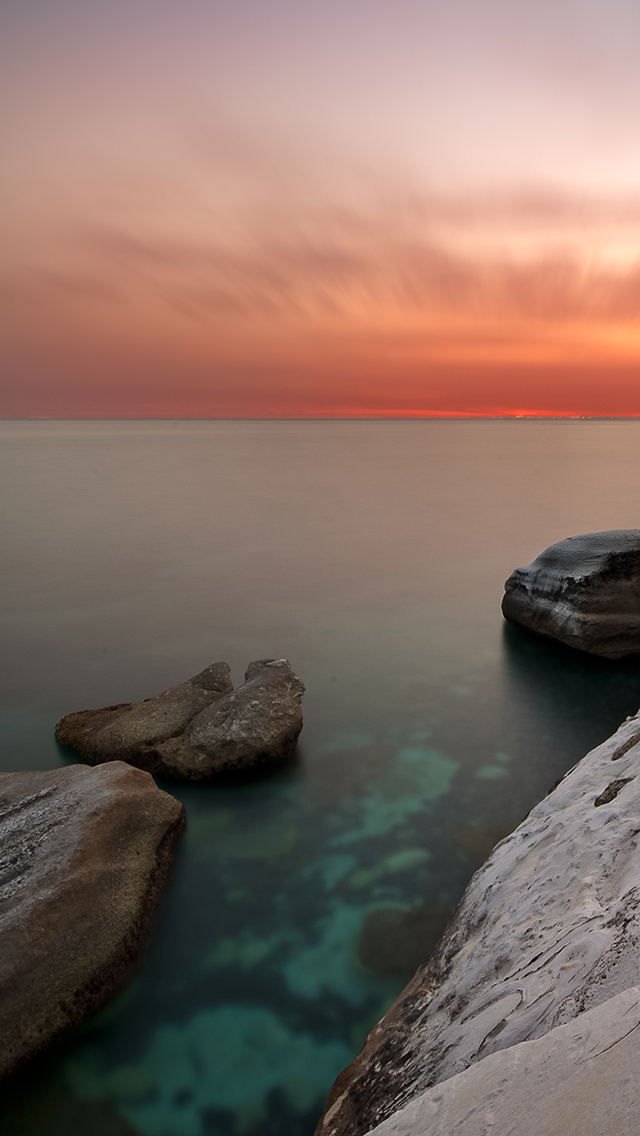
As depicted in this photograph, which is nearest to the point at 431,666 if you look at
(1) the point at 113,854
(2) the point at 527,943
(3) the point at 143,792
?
(3) the point at 143,792

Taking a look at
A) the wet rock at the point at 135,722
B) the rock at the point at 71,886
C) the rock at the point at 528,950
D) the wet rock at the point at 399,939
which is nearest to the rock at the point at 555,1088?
the rock at the point at 528,950

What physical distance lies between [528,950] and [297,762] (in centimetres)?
434

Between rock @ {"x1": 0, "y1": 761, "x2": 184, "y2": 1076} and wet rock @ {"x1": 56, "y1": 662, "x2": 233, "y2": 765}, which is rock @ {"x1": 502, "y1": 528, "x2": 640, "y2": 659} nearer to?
wet rock @ {"x1": 56, "y1": 662, "x2": 233, "y2": 765}

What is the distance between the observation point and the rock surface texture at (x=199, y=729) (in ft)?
22.2

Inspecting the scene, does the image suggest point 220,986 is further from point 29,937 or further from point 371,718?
point 371,718

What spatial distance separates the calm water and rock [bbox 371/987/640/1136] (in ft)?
7.53

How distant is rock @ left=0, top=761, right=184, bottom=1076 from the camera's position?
393 centimetres

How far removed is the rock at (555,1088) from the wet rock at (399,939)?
2674 mm

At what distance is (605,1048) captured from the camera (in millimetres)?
1750

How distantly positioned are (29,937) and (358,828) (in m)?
3.08

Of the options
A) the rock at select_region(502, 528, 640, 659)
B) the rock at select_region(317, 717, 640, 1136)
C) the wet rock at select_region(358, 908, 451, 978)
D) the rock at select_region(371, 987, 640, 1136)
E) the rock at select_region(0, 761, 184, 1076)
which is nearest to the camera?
the rock at select_region(371, 987, 640, 1136)

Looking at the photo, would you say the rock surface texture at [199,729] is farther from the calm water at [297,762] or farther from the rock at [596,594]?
the rock at [596,594]

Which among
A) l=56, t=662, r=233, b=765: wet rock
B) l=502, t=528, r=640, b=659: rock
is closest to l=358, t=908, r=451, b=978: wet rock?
l=56, t=662, r=233, b=765: wet rock

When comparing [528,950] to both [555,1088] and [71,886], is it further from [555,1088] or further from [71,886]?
[71,886]
